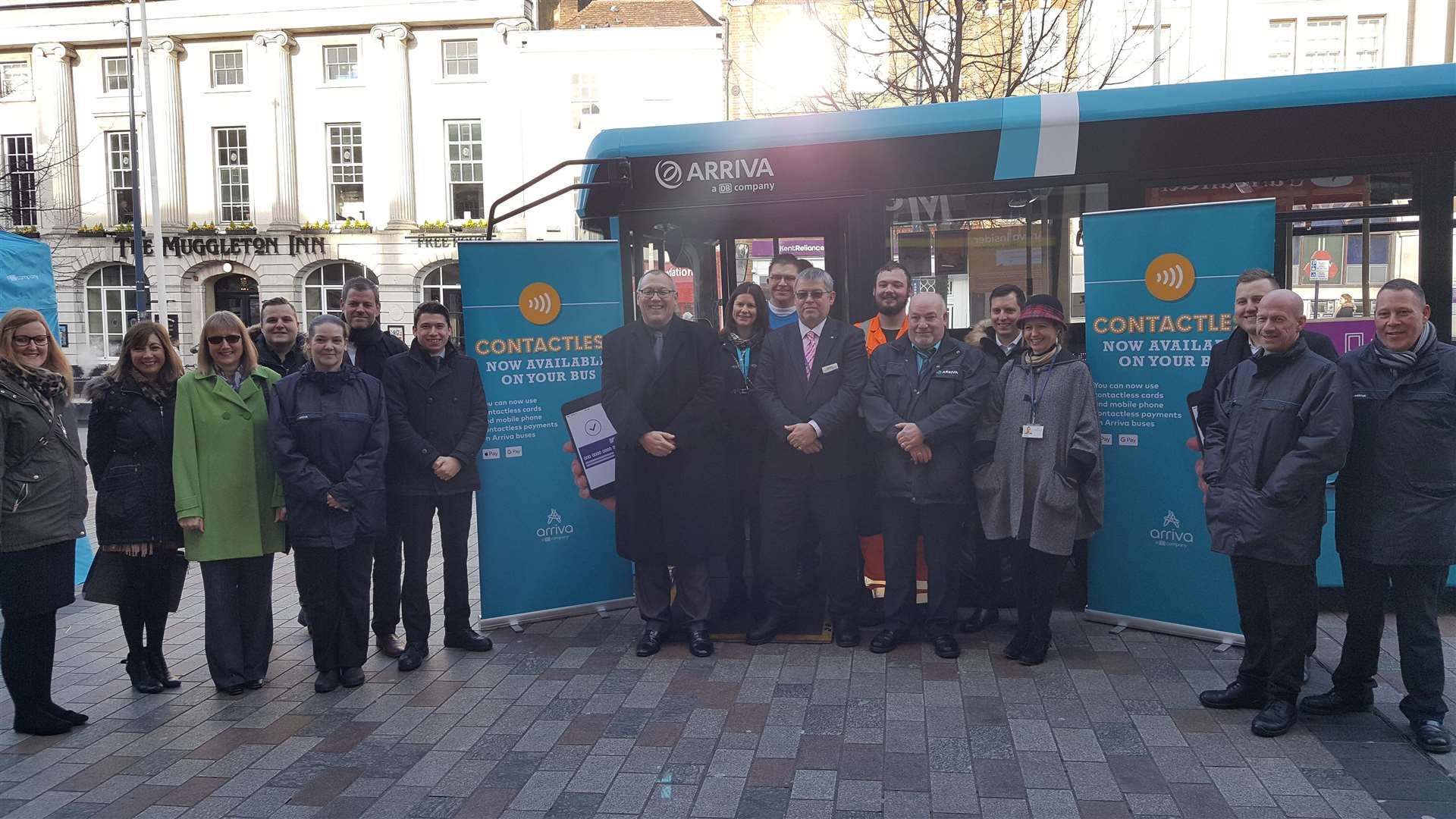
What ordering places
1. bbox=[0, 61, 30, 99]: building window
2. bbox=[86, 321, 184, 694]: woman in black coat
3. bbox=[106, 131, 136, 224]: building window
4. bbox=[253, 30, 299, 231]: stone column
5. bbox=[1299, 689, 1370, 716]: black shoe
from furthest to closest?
bbox=[0, 61, 30, 99]: building window
bbox=[106, 131, 136, 224]: building window
bbox=[253, 30, 299, 231]: stone column
bbox=[86, 321, 184, 694]: woman in black coat
bbox=[1299, 689, 1370, 716]: black shoe

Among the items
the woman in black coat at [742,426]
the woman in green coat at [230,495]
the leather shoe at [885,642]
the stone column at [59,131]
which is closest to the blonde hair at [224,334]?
the woman in green coat at [230,495]

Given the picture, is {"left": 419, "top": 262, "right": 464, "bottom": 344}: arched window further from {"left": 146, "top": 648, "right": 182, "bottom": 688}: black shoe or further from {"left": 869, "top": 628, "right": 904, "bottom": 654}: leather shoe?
{"left": 869, "top": 628, "right": 904, "bottom": 654}: leather shoe

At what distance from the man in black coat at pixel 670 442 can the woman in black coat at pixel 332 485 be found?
1.27 m

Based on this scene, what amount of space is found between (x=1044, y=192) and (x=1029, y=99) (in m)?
0.56

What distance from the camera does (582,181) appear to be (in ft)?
21.1

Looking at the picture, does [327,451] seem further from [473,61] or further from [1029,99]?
[473,61]

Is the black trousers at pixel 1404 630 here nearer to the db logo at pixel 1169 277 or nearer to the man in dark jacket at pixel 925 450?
the db logo at pixel 1169 277

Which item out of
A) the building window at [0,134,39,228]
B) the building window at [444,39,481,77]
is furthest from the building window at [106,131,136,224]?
the building window at [444,39,481,77]

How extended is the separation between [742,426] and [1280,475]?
8.88 feet

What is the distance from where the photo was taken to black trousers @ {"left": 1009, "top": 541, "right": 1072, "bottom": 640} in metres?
5.11

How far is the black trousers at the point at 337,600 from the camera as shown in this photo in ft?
16.4

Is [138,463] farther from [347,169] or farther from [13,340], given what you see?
[347,169]

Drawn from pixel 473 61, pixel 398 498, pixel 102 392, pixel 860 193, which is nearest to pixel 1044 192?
pixel 860 193

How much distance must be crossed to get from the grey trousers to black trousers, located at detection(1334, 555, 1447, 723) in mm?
3071
